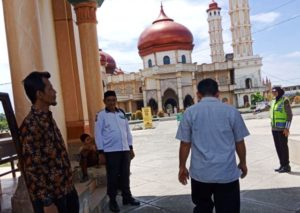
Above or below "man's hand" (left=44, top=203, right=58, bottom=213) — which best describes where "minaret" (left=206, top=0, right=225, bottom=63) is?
above

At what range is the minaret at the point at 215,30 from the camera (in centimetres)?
6066

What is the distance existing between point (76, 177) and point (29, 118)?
2654mm

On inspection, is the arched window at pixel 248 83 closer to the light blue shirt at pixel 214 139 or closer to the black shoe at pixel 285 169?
the black shoe at pixel 285 169

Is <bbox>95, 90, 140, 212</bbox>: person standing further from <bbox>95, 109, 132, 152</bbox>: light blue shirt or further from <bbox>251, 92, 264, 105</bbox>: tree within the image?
<bbox>251, 92, 264, 105</bbox>: tree

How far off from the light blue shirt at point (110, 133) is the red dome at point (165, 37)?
1948 inches

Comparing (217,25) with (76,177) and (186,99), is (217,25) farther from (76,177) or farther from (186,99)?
(76,177)

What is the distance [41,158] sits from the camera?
7.73 feet

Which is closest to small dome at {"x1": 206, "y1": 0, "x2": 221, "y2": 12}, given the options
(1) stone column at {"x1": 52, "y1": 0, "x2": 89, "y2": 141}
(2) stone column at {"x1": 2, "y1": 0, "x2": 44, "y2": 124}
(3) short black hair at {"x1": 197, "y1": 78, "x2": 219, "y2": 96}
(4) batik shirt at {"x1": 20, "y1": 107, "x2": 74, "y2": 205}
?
(1) stone column at {"x1": 52, "y1": 0, "x2": 89, "y2": 141}

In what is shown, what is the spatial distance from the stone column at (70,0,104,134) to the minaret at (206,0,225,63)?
55411 millimetres

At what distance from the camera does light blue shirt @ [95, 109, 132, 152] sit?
4398 millimetres

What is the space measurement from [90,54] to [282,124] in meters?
3.74

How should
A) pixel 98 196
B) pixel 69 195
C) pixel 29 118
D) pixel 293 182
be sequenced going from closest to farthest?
pixel 29 118 < pixel 69 195 < pixel 98 196 < pixel 293 182

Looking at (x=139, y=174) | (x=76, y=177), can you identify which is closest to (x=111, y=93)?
(x=76, y=177)

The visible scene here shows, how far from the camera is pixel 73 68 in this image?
23.6ft
